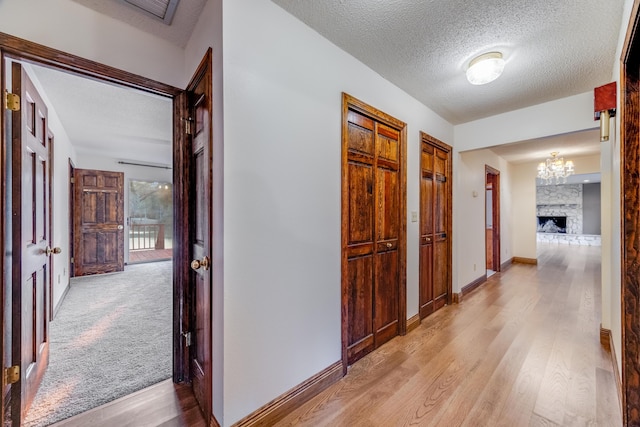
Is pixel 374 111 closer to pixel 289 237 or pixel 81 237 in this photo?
pixel 289 237

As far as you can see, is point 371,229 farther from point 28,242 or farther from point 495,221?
point 495,221

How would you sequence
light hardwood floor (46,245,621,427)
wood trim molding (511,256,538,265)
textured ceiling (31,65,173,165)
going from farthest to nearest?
wood trim molding (511,256,538,265) → textured ceiling (31,65,173,165) → light hardwood floor (46,245,621,427)

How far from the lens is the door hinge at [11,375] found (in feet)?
4.25

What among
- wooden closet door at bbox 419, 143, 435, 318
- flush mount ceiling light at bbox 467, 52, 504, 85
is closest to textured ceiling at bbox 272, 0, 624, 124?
flush mount ceiling light at bbox 467, 52, 504, 85

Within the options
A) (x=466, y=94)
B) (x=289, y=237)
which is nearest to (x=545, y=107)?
(x=466, y=94)

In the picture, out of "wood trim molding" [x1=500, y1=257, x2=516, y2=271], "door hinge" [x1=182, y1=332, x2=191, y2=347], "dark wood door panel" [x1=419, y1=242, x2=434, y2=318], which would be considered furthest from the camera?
"wood trim molding" [x1=500, y1=257, x2=516, y2=271]

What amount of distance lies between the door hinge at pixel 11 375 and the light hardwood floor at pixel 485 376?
4.66ft

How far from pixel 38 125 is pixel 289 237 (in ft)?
6.39

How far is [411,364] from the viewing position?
2104mm

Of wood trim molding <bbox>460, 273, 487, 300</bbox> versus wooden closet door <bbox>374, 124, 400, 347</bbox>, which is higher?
wooden closet door <bbox>374, 124, 400, 347</bbox>

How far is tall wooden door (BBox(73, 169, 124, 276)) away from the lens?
4832mm

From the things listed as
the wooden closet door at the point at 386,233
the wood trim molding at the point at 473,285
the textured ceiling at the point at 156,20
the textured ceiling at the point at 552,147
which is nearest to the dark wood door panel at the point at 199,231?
the textured ceiling at the point at 156,20

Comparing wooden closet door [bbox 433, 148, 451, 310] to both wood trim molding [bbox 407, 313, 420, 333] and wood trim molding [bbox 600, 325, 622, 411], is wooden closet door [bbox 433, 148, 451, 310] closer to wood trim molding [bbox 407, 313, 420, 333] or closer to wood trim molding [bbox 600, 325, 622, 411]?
wood trim molding [bbox 407, 313, 420, 333]

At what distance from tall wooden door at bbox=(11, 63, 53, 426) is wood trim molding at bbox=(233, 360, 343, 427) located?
1257mm
